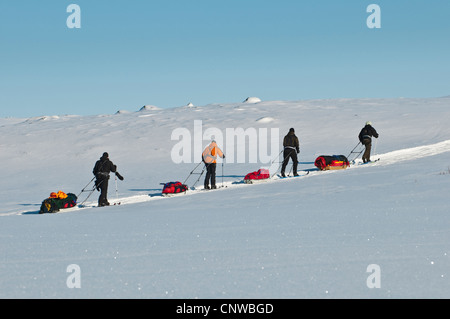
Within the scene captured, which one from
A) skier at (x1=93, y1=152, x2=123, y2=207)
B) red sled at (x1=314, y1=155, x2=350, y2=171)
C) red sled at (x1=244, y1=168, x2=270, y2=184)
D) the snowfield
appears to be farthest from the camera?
red sled at (x1=314, y1=155, x2=350, y2=171)

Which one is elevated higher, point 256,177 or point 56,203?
point 256,177

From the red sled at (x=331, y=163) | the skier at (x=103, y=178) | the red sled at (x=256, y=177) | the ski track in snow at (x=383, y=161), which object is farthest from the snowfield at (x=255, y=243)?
the red sled at (x=331, y=163)

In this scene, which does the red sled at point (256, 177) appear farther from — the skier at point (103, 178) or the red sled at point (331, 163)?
the skier at point (103, 178)

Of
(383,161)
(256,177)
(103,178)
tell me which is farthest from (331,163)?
(103,178)

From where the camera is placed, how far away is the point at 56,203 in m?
11.8

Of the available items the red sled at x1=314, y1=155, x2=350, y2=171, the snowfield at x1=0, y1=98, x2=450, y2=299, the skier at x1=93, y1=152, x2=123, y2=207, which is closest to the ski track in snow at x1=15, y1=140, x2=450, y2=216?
the snowfield at x1=0, y1=98, x2=450, y2=299

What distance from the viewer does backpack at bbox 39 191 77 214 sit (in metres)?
11.6

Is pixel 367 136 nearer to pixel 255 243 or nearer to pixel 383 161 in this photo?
pixel 383 161

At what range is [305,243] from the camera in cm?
518

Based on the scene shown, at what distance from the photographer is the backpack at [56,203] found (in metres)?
11.6

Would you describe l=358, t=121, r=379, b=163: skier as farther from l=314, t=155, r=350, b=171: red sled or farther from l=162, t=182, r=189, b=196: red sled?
l=162, t=182, r=189, b=196: red sled

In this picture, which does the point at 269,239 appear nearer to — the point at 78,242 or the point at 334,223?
the point at 334,223

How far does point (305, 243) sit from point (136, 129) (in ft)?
92.4
